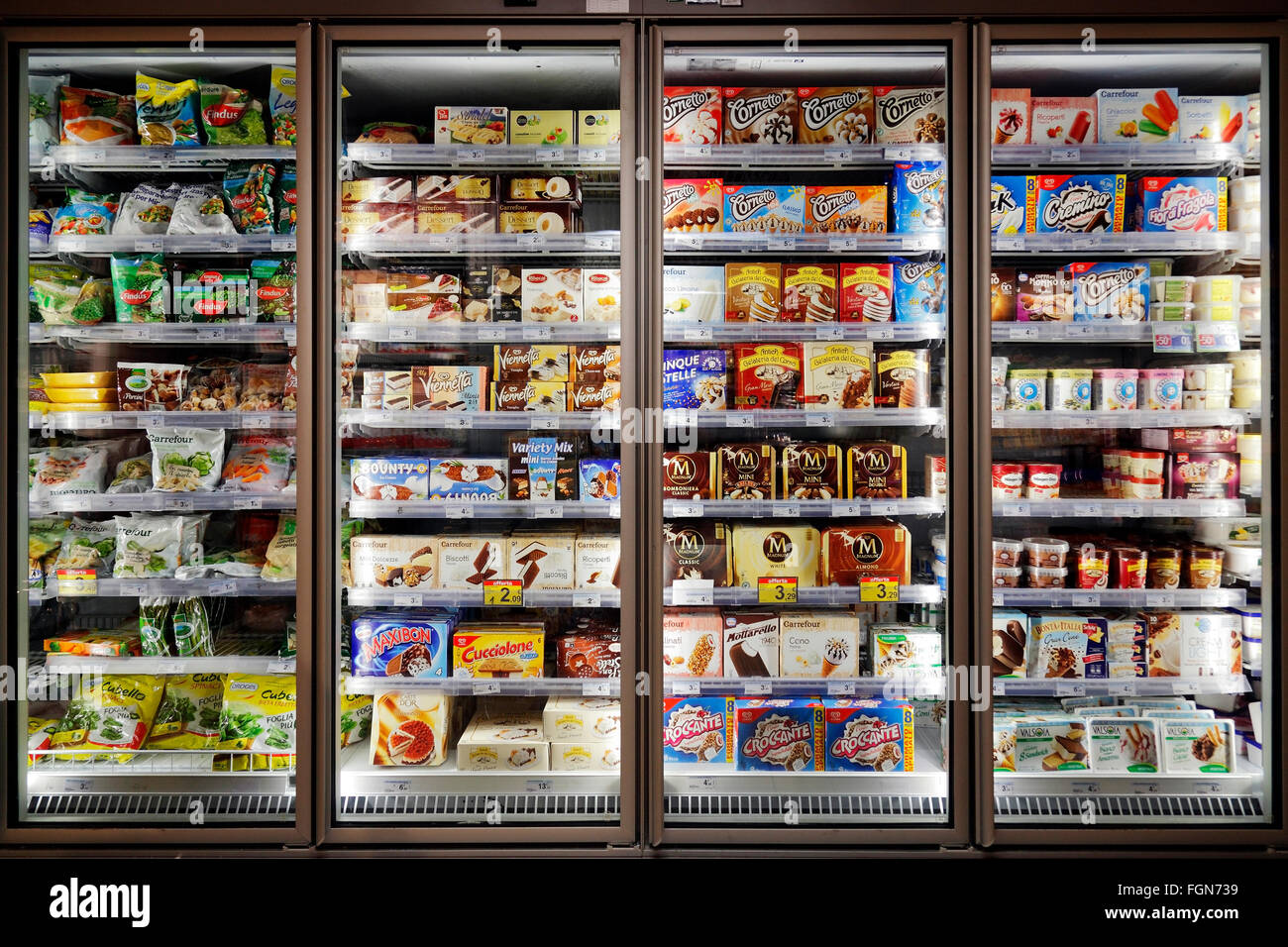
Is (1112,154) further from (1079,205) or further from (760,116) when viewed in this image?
(760,116)

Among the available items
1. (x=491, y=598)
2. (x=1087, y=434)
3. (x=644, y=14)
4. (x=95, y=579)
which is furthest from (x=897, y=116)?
(x=95, y=579)

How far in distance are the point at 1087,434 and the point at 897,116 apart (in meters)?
1.16

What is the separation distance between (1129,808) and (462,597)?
199 centimetres

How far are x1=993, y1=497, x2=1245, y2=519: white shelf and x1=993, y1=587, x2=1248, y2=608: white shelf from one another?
223mm

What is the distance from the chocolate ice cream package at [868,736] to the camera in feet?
6.93

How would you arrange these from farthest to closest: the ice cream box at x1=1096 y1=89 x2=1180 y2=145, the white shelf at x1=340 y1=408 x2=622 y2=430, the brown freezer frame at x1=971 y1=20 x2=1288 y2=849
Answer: the ice cream box at x1=1096 y1=89 x2=1180 y2=145
the white shelf at x1=340 y1=408 x2=622 y2=430
the brown freezer frame at x1=971 y1=20 x2=1288 y2=849

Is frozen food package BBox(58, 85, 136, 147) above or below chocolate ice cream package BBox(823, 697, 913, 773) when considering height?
above

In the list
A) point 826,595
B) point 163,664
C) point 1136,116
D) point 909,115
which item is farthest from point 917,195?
point 163,664

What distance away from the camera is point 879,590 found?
2016 millimetres

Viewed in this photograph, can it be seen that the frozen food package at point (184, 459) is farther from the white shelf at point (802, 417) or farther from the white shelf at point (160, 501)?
the white shelf at point (802, 417)

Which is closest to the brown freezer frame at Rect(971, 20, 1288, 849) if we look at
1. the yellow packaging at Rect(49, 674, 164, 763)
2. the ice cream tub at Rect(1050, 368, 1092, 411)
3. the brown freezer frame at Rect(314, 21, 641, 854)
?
the ice cream tub at Rect(1050, 368, 1092, 411)

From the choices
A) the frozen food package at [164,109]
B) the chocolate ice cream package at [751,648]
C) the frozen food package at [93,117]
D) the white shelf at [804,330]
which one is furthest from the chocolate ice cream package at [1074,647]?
the frozen food package at [93,117]

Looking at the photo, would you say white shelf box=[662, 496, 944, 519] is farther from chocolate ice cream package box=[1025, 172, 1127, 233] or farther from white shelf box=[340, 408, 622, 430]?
chocolate ice cream package box=[1025, 172, 1127, 233]

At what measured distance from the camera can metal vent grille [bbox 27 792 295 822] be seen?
2000 millimetres
